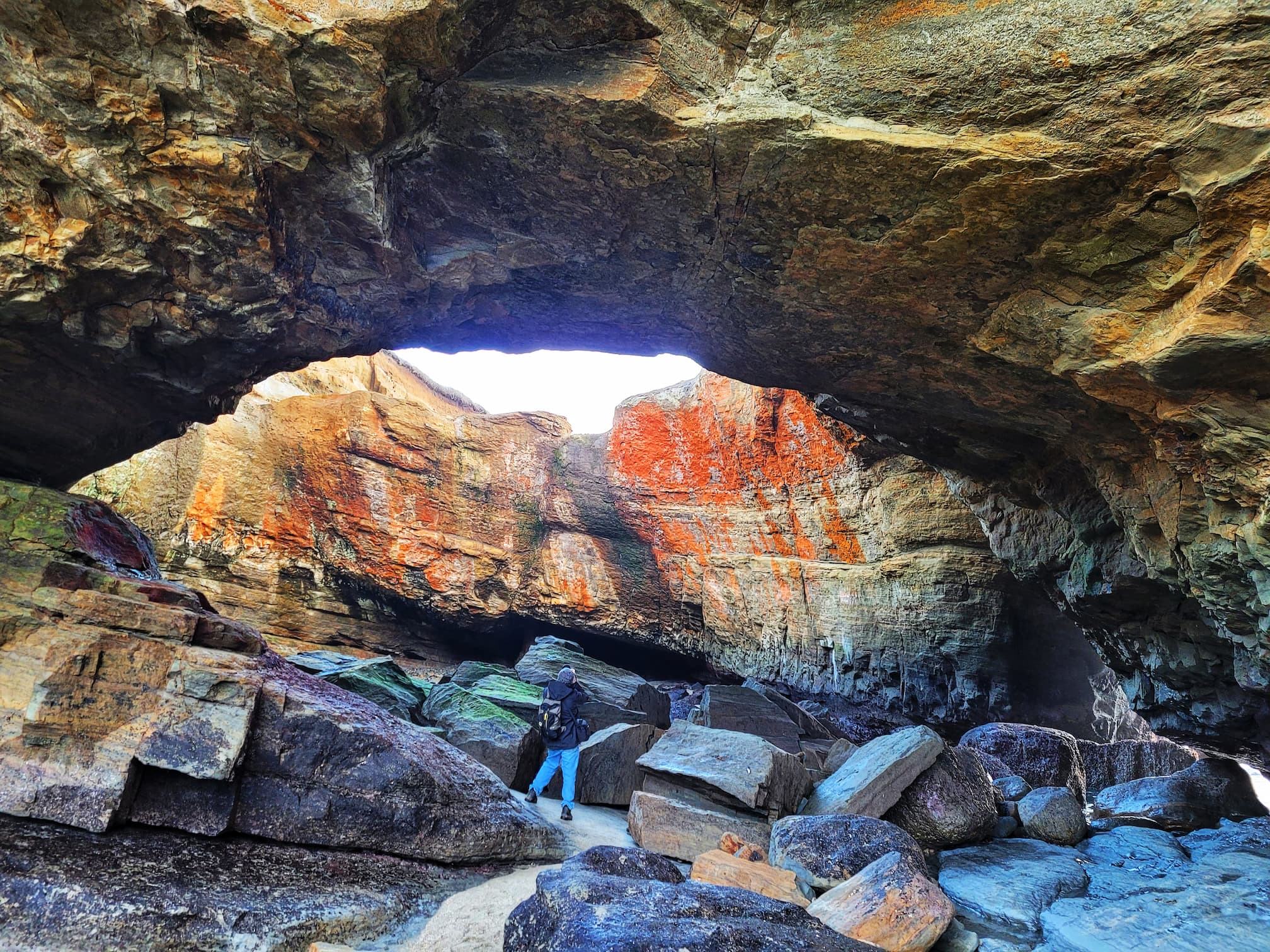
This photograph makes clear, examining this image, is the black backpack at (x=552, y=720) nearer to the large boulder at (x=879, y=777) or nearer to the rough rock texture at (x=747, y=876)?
the rough rock texture at (x=747, y=876)

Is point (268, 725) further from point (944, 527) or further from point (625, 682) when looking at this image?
point (944, 527)

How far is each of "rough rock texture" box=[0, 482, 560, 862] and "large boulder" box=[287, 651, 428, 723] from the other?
2787mm

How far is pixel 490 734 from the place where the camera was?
753 cm

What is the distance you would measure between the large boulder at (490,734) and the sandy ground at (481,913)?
1.35 meters

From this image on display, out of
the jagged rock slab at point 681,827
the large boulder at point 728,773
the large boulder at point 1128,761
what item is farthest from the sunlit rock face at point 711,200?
the large boulder at point 1128,761

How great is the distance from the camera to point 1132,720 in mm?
14359

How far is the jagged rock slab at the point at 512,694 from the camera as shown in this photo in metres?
9.79

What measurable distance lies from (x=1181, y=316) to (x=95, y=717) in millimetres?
7746

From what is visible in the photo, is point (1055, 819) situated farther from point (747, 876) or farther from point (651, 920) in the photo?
point (651, 920)

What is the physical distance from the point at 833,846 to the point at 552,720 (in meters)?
3.04

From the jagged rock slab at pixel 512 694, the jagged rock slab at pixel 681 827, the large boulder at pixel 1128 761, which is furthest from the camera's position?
the large boulder at pixel 1128 761

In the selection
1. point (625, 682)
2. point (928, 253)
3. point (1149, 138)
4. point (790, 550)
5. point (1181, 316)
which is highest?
point (1149, 138)

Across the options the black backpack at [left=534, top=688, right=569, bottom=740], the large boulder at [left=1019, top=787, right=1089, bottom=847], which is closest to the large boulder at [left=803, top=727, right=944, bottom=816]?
the large boulder at [left=1019, top=787, right=1089, bottom=847]

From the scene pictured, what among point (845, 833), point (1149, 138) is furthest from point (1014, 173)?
point (845, 833)
